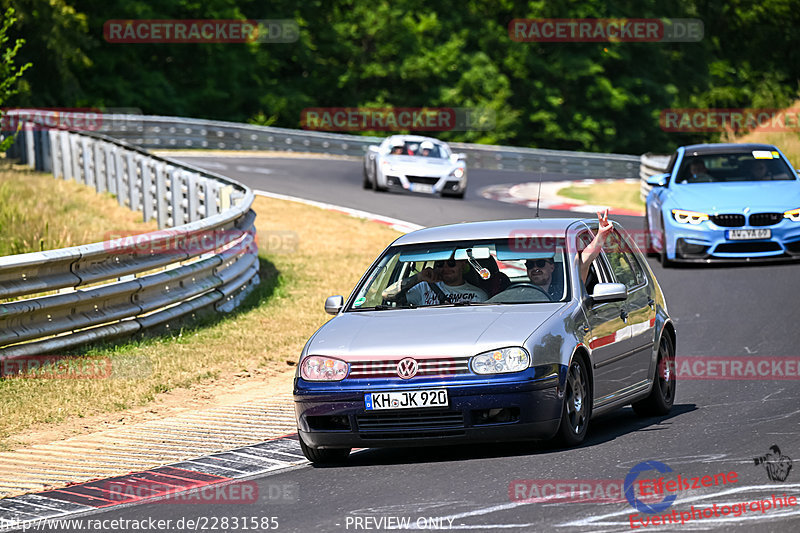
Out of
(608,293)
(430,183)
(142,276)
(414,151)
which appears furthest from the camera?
(414,151)

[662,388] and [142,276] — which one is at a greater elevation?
[142,276]

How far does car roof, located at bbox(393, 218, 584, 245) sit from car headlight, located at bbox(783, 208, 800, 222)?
26.9 feet

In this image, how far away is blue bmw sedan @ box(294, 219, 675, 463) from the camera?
7648mm

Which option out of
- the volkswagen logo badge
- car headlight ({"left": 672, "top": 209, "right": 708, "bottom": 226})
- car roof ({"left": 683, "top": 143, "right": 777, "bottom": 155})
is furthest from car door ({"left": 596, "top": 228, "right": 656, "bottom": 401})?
car roof ({"left": 683, "top": 143, "right": 777, "bottom": 155})

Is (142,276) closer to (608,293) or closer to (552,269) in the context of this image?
(552,269)

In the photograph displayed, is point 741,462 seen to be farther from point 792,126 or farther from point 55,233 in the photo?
point 792,126

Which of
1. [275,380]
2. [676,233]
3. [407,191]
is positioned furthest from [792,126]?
[275,380]

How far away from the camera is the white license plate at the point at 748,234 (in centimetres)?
1680

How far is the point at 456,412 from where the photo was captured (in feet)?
25.0

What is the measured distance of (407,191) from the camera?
95.0 ft

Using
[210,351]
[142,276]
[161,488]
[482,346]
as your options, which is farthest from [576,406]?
[142,276]

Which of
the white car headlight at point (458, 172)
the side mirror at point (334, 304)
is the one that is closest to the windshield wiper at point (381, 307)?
the side mirror at point (334, 304)

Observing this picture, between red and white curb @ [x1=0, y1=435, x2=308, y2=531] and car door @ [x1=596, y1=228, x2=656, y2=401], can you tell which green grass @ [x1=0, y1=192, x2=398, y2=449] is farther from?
car door @ [x1=596, y1=228, x2=656, y2=401]

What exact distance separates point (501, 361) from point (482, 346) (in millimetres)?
138
